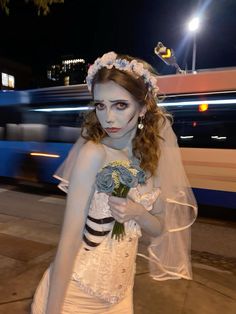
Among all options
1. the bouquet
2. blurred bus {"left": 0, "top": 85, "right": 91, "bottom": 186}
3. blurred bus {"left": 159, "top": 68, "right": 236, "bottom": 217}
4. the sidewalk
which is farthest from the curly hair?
blurred bus {"left": 0, "top": 85, "right": 91, "bottom": 186}

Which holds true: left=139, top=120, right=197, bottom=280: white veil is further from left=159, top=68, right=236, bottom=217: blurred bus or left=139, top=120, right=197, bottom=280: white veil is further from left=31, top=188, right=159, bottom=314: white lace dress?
left=159, top=68, right=236, bottom=217: blurred bus

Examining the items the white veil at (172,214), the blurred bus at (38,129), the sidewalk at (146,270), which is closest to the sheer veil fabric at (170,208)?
the white veil at (172,214)

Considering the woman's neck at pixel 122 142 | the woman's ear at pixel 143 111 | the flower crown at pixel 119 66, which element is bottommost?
the woman's neck at pixel 122 142

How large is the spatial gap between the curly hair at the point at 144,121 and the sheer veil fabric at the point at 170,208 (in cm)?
8

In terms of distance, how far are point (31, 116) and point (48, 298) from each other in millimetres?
8720

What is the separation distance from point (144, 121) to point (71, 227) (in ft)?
2.16

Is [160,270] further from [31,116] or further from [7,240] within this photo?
[31,116]

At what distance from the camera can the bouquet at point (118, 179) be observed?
1396mm

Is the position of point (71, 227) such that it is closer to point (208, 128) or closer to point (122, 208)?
point (122, 208)

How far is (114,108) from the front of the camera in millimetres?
1531

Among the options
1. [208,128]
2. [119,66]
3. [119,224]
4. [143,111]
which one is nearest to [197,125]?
[208,128]

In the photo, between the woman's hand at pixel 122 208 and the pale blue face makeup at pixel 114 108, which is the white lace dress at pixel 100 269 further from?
the pale blue face makeup at pixel 114 108

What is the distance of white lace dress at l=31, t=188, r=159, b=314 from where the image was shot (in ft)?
4.95

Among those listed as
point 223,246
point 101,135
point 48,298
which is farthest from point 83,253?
point 223,246
